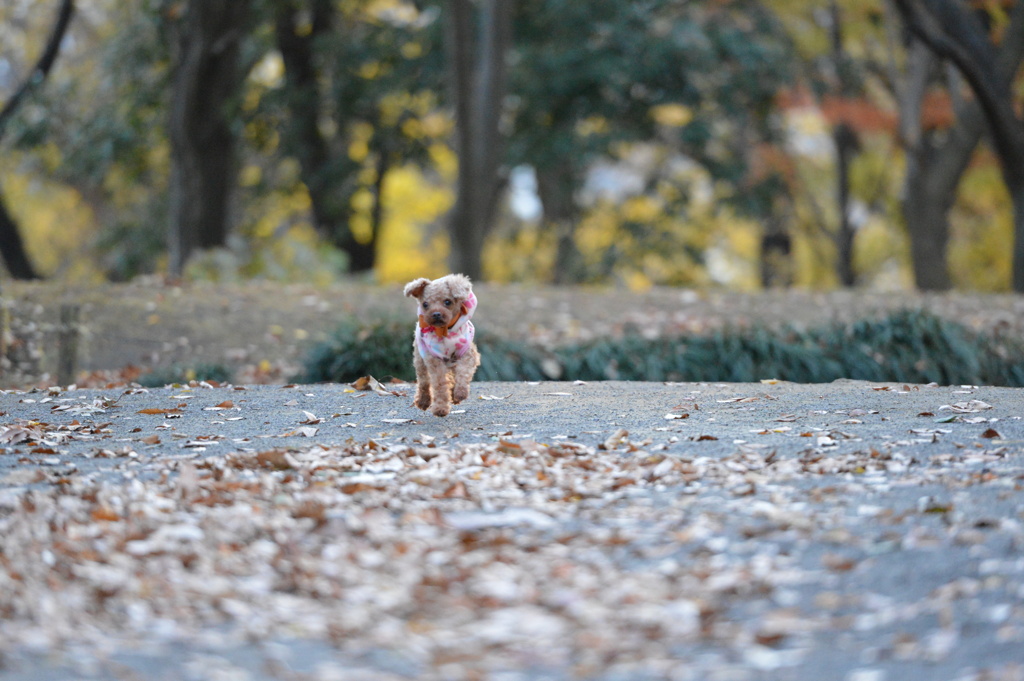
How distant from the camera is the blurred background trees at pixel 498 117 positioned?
1221 cm

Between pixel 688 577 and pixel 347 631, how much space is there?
1.05 meters

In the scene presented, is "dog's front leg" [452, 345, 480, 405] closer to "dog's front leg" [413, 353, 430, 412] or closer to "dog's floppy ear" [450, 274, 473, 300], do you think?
"dog's front leg" [413, 353, 430, 412]

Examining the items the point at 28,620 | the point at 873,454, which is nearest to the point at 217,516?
the point at 28,620

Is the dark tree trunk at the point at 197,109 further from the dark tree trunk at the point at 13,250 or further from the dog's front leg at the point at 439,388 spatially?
the dog's front leg at the point at 439,388

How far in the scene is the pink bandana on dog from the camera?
5.07 metres

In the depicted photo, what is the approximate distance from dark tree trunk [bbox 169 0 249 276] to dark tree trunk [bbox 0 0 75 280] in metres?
1.53

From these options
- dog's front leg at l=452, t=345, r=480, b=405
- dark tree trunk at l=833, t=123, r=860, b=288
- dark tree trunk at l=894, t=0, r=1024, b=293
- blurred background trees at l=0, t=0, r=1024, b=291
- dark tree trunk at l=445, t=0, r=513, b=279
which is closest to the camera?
dog's front leg at l=452, t=345, r=480, b=405

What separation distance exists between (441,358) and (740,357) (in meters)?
3.46

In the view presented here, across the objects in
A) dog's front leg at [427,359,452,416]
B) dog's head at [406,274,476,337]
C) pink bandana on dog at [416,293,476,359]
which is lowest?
dog's front leg at [427,359,452,416]

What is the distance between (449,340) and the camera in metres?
5.08

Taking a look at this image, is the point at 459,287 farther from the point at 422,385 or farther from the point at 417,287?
the point at 422,385

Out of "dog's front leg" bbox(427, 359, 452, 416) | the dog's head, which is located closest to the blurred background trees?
"dog's front leg" bbox(427, 359, 452, 416)

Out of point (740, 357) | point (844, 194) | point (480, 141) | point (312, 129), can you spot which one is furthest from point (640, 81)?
point (740, 357)

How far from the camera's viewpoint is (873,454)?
4.51 m
